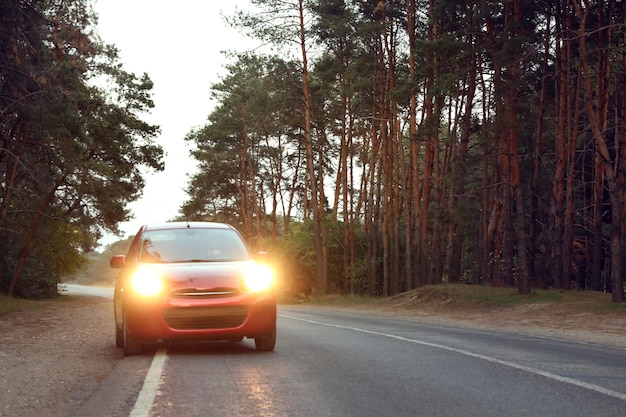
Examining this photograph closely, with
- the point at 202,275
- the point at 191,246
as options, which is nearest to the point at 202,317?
the point at 202,275

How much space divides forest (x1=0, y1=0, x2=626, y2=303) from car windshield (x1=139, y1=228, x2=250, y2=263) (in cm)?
718

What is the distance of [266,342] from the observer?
11.0 metres

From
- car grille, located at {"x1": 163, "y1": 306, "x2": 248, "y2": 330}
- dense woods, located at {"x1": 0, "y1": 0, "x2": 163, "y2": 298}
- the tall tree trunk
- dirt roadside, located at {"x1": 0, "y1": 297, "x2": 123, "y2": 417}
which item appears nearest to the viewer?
dirt roadside, located at {"x1": 0, "y1": 297, "x2": 123, "y2": 417}

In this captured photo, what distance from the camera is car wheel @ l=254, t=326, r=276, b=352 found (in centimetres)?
1089

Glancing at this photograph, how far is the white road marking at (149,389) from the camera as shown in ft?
22.1

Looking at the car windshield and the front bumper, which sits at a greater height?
the car windshield

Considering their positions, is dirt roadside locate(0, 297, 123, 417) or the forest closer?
dirt roadside locate(0, 297, 123, 417)

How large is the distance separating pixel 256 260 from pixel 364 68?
27086 mm

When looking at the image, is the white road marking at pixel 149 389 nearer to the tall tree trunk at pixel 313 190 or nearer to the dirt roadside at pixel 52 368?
the dirt roadside at pixel 52 368

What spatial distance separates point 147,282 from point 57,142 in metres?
22.0

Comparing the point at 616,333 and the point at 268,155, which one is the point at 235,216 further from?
the point at 616,333

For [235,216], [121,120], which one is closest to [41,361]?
[121,120]

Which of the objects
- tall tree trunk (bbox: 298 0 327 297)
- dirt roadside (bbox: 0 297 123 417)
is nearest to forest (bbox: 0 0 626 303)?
tall tree trunk (bbox: 298 0 327 297)

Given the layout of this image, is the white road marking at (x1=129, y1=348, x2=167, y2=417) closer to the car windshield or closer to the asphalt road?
the asphalt road
